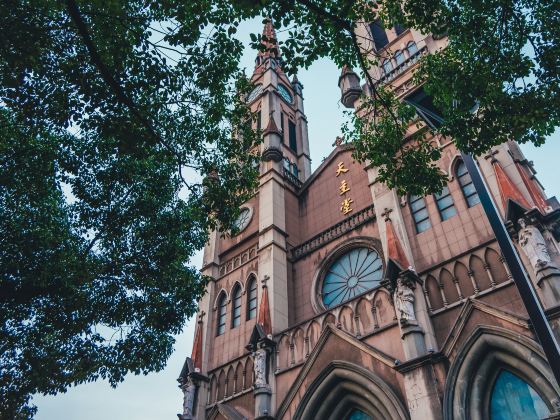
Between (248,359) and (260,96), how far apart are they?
17.1 metres

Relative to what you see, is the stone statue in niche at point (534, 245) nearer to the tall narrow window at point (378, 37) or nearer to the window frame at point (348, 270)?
the window frame at point (348, 270)

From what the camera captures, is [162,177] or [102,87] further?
[162,177]

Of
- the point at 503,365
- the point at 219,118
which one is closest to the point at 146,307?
the point at 219,118

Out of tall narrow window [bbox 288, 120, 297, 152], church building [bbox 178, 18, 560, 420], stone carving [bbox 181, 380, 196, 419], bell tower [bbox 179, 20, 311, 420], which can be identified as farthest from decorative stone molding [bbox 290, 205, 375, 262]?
tall narrow window [bbox 288, 120, 297, 152]

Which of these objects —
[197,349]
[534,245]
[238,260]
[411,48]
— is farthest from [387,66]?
[197,349]

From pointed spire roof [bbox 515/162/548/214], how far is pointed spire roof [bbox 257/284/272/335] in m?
9.19

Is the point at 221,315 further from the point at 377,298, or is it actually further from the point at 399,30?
the point at 399,30

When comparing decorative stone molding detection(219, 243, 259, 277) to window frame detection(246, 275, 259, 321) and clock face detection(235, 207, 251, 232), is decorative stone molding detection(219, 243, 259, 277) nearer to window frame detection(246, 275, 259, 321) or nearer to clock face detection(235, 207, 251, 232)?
window frame detection(246, 275, 259, 321)

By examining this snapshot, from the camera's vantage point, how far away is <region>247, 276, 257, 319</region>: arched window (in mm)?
18145

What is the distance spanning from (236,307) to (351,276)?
5.35 meters

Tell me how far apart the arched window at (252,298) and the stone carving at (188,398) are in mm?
3342

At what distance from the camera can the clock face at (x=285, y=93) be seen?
29.2 metres

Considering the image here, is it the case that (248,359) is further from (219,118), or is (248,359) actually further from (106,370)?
(219,118)

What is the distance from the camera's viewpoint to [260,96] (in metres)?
28.0
